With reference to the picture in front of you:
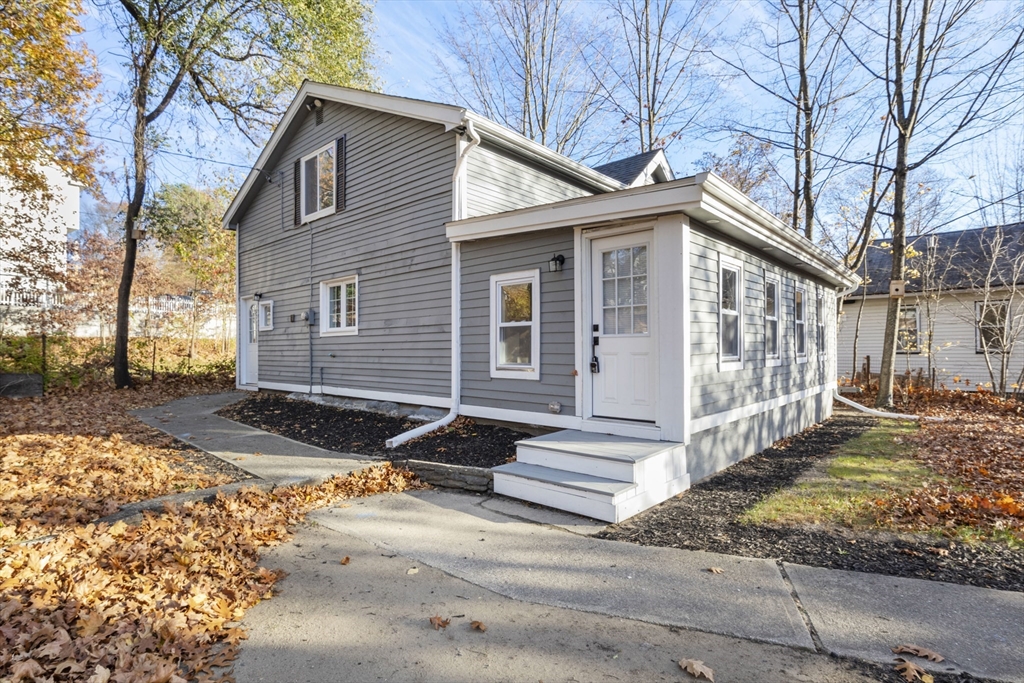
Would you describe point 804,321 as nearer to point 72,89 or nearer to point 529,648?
point 529,648

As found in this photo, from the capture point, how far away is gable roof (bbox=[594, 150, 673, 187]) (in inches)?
470

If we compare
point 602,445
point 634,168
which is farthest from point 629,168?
point 602,445

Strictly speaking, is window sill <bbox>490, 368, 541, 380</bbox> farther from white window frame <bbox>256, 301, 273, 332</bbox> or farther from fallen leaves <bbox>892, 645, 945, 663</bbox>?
white window frame <bbox>256, 301, 273, 332</bbox>

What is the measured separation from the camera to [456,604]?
3.22 metres

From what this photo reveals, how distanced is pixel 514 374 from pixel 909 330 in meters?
15.1

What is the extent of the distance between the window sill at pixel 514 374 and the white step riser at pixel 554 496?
1.86 metres

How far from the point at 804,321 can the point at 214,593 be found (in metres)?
10.0

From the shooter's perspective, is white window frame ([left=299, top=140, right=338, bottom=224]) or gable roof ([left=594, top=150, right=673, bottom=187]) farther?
gable roof ([left=594, top=150, right=673, bottom=187])

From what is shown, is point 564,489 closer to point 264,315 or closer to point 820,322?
point 820,322

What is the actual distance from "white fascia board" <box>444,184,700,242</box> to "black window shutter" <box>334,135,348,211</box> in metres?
3.83

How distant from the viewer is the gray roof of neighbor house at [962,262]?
14.0 meters

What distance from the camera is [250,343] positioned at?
13438 millimetres

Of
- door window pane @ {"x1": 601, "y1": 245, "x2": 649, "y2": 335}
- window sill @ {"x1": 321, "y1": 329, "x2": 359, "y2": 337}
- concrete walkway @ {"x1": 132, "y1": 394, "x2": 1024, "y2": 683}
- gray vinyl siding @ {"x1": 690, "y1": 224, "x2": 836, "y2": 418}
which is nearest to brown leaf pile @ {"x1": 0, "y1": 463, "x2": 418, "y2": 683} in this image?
concrete walkway @ {"x1": 132, "y1": 394, "x2": 1024, "y2": 683}

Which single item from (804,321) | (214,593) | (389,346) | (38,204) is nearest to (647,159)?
(804,321)
